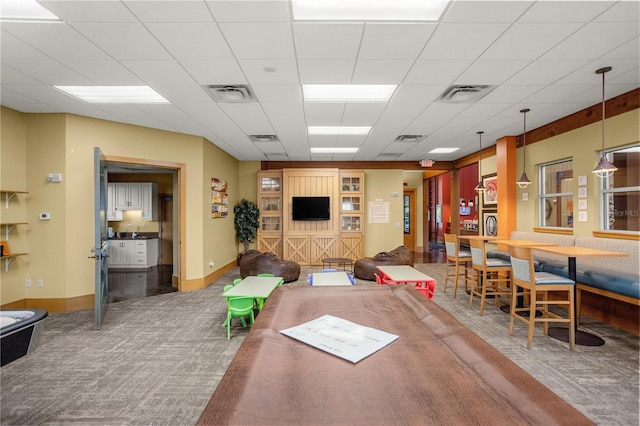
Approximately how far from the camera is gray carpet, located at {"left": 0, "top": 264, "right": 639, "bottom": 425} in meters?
2.16

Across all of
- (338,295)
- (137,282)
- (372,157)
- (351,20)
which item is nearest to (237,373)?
(338,295)

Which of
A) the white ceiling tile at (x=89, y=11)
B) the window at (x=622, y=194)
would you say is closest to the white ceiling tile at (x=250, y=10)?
the white ceiling tile at (x=89, y=11)

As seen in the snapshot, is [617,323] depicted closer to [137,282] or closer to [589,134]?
[589,134]

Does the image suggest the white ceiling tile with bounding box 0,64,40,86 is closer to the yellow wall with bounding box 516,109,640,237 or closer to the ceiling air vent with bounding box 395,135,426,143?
the ceiling air vent with bounding box 395,135,426,143

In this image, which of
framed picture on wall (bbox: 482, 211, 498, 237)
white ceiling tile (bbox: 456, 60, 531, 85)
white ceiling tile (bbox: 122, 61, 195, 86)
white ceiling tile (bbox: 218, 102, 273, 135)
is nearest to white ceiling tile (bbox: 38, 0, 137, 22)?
white ceiling tile (bbox: 122, 61, 195, 86)

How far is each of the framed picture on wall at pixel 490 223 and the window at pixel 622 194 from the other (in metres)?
2.31

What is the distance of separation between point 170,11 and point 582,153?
578cm

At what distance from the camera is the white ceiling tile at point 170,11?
2.15 meters

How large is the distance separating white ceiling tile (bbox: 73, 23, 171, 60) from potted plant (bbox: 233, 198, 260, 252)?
5.15m

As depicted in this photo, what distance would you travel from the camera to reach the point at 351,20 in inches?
92.4

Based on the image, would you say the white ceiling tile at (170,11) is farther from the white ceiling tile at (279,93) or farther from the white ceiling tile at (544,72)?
the white ceiling tile at (544,72)

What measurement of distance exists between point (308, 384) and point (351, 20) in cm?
259

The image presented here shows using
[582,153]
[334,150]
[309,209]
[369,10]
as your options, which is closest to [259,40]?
[369,10]

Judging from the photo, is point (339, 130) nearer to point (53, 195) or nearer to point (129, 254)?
point (53, 195)
